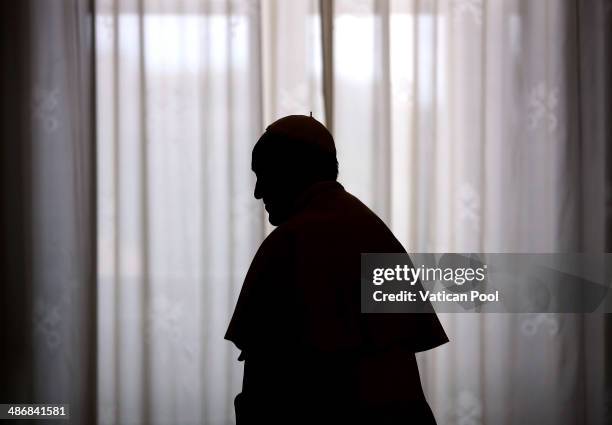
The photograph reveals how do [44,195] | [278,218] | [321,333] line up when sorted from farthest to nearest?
[44,195], [278,218], [321,333]

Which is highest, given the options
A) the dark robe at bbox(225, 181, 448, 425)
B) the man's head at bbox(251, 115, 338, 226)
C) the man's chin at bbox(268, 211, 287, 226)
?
the man's head at bbox(251, 115, 338, 226)

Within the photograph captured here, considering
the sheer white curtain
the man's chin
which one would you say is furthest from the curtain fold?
the man's chin

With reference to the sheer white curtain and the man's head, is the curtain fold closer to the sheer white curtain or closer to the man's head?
the sheer white curtain

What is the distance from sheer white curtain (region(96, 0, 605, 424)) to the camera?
2352 mm

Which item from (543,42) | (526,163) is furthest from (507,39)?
(526,163)

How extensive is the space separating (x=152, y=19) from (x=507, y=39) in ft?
4.31

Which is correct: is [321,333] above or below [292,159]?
below

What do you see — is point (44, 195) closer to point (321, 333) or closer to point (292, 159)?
point (292, 159)

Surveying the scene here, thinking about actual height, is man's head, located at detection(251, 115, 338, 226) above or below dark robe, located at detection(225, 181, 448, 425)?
above

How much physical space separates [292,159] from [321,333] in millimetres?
320

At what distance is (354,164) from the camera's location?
2.36m

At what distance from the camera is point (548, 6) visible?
2.39 meters

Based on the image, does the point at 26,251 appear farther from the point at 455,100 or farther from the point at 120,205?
the point at 455,100

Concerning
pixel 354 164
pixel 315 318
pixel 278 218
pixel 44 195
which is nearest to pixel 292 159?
pixel 278 218
